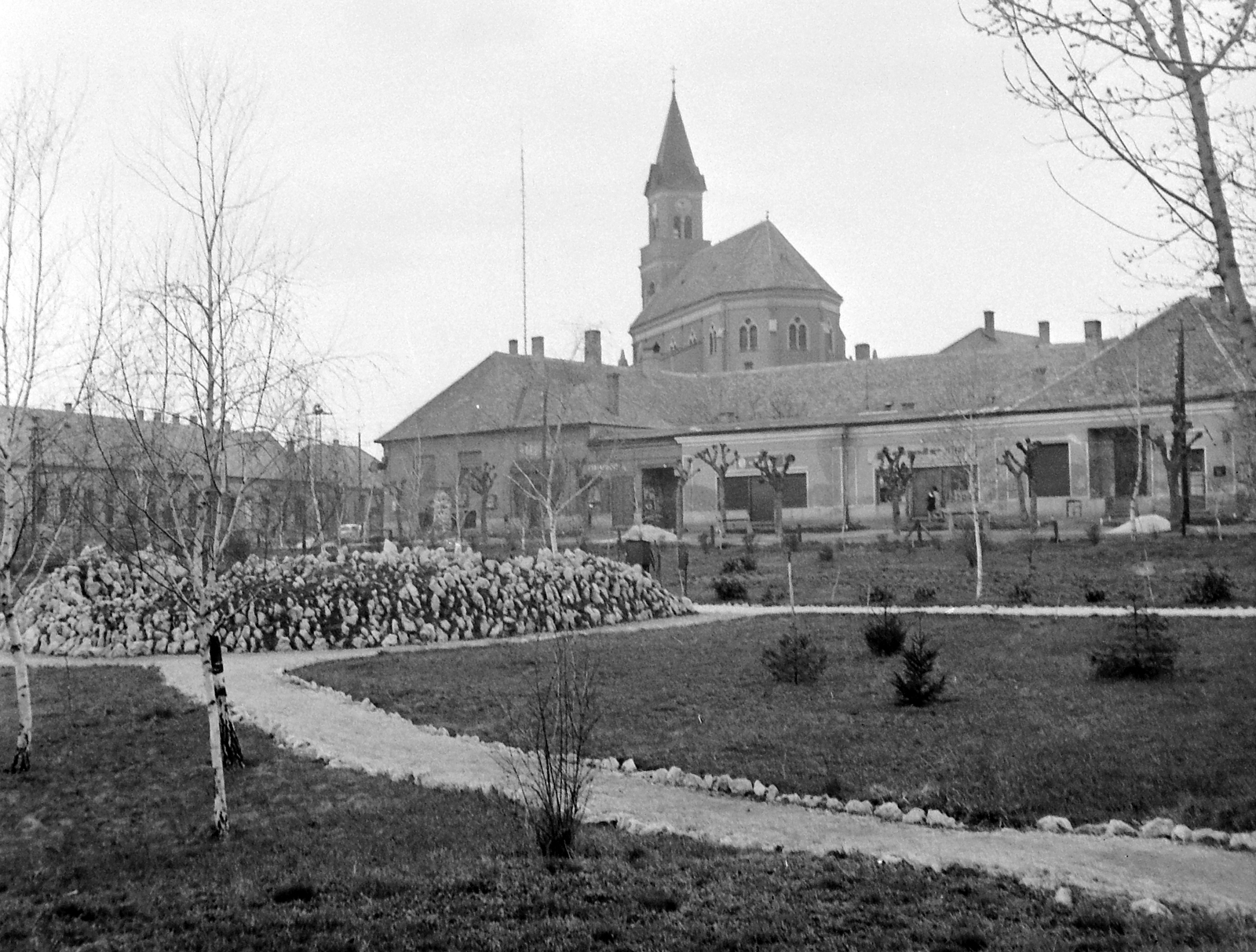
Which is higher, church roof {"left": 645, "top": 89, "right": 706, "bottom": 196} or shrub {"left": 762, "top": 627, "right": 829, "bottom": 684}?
church roof {"left": 645, "top": 89, "right": 706, "bottom": 196}

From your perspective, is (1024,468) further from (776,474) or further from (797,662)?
(797,662)

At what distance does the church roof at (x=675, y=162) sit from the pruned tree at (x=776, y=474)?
119 ft

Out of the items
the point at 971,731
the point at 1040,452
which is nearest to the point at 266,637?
the point at 971,731

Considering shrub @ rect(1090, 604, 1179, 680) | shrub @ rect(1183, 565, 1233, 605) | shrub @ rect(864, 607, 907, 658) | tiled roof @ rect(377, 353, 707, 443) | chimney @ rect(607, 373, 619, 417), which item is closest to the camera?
shrub @ rect(1090, 604, 1179, 680)

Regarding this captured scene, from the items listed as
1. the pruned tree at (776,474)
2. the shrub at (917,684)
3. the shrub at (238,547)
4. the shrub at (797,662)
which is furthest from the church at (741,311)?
the shrub at (917,684)

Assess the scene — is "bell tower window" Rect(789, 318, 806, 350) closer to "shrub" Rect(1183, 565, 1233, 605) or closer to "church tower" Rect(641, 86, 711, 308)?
"church tower" Rect(641, 86, 711, 308)

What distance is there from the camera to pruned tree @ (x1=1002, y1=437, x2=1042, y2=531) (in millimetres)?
35344

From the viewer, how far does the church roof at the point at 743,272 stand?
211 feet

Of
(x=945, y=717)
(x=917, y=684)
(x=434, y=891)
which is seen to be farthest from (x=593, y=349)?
(x=434, y=891)

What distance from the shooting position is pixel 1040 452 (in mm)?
39219

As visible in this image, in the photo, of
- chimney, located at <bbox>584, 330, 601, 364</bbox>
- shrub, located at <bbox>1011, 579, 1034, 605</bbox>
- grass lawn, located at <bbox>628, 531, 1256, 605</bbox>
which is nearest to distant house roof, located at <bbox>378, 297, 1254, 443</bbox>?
chimney, located at <bbox>584, 330, 601, 364</bbox>

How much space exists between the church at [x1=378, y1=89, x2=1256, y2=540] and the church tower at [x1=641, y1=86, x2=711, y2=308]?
5229 mm

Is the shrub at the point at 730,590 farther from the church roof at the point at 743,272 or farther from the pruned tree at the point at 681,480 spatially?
the church roof at the point at 743,272

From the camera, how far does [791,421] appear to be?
45.0 meters
